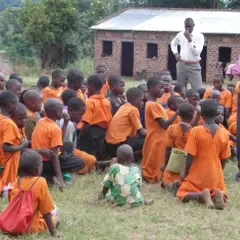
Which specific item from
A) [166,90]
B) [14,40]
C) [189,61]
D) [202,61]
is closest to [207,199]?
[166,90]

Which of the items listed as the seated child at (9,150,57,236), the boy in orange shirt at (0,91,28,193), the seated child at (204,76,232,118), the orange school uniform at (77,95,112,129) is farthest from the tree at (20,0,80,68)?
the seated child at (9,150,57,236)

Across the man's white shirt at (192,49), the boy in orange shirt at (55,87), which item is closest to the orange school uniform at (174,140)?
the boy in orange shirt at (55,87)

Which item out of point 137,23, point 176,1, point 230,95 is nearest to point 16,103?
point 230,95

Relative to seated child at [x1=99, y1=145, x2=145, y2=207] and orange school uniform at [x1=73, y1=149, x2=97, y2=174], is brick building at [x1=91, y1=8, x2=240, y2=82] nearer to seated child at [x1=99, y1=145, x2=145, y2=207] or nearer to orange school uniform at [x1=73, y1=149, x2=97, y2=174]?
orange school uniform at [x1=73, y1=149, x2=97, y2=174]

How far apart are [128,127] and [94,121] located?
0.44 metres

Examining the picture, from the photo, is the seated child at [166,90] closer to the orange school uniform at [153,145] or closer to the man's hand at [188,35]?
the orange school uniform at [153,145]

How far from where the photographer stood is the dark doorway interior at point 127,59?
31.3 m

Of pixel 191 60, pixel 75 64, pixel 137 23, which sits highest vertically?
pixel 191 60

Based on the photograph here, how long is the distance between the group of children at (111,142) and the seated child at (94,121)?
0.01 metres

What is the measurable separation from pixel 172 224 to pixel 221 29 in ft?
73.7

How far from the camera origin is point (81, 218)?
559cm

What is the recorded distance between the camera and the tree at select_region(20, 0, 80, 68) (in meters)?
30.3

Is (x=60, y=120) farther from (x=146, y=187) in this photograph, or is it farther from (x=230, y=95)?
(x=230, y=95)

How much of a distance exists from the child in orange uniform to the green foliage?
28.1 m
